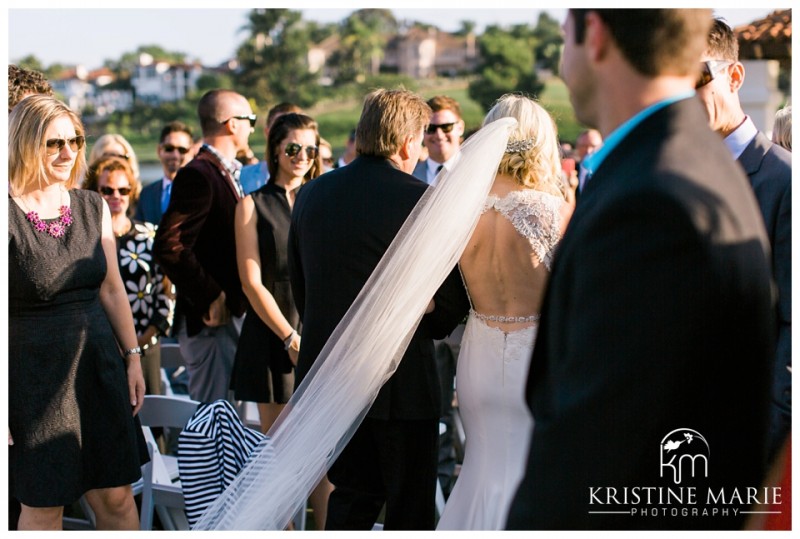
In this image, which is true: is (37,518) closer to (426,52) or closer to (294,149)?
(294,149)

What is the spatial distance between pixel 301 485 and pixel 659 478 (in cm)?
223

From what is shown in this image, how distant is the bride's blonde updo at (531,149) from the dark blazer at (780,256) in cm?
89

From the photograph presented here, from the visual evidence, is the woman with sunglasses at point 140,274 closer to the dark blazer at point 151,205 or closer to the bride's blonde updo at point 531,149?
the dark blazer at point 151,205

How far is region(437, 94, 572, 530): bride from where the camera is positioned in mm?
3529

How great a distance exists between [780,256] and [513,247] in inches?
41.9

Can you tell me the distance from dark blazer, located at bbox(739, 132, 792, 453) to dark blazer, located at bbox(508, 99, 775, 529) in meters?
1.39

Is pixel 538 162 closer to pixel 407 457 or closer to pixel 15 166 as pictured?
pixel 407 457

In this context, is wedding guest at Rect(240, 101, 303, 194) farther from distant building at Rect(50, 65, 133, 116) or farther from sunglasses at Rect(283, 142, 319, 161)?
distant building at Rect(50, 65, 133, 116)

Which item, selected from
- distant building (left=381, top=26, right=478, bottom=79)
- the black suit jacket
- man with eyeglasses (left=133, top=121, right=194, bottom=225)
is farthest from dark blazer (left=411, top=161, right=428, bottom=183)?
distant building (left=381, top=26, right=478, bottom=79)

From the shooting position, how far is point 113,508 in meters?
3.63

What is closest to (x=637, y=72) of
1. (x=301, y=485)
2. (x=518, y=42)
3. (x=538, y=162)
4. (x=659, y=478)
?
(x=659, y=478)

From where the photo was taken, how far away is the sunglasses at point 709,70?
2980mm

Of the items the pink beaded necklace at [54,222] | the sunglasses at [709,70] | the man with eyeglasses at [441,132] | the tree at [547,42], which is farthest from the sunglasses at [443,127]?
the tree at [547,42]

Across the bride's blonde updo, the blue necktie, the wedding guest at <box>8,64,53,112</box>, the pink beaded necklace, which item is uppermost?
the wedding guest at <box>8,64,53,112</box>
